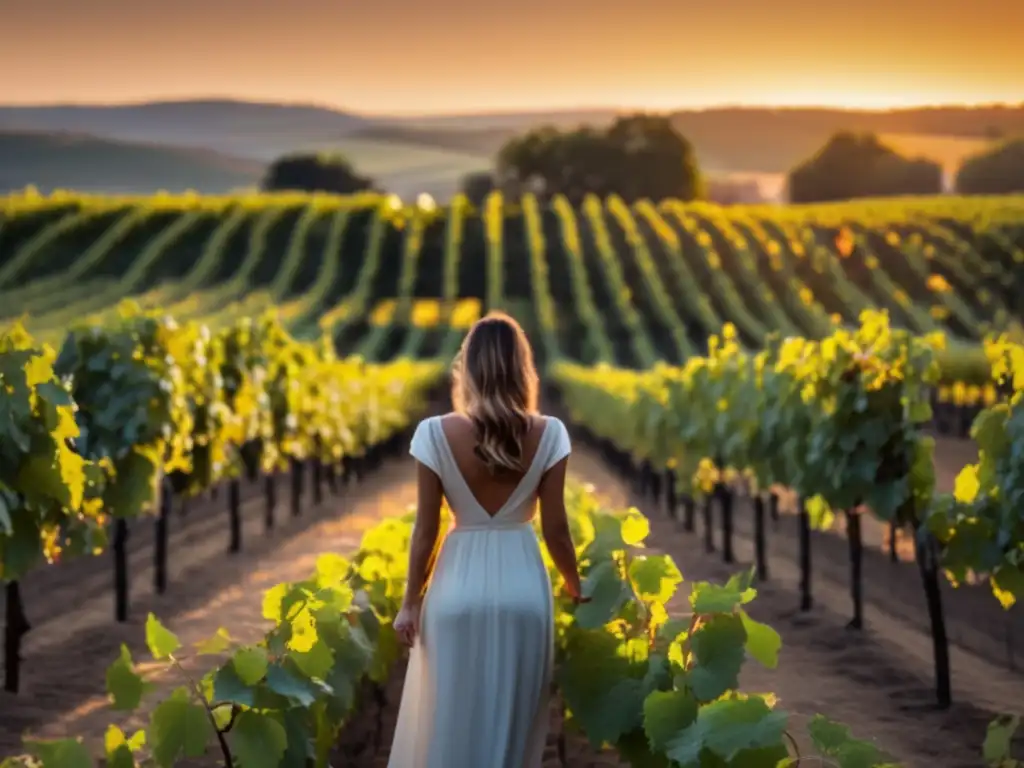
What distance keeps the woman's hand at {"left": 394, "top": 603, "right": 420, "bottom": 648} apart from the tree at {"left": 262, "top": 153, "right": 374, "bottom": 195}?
334ft

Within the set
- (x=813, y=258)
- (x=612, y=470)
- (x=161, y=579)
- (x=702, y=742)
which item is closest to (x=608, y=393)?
(x=612, y=470)

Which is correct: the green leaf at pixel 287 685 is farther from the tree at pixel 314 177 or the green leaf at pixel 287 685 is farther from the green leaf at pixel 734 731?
the tree at pixel 314 177

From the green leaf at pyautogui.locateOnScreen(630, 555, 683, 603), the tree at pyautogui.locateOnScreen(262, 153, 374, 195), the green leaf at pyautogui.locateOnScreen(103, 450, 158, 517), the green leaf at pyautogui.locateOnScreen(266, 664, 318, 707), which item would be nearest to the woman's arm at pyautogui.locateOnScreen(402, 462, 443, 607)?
the green leaf at pyautogui.locateOnScreen(266, 664, 318, 707)

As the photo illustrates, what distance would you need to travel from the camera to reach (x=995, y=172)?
2542 inches

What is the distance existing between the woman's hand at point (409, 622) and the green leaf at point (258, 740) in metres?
0.77

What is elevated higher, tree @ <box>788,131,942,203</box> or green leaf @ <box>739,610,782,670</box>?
green leaf @ <box>739,610,782,670</box>

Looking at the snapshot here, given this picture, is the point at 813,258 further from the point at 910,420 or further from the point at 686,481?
the point at 910,420

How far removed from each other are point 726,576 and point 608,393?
1657 centimetres

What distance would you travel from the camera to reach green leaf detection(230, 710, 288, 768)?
16.1 ft

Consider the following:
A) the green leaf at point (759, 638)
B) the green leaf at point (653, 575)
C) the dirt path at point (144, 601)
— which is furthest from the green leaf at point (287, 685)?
the dirt path at point (144, 601)

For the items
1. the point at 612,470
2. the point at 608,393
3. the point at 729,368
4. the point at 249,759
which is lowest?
the point at 612,470

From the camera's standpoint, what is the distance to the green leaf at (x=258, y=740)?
4.92m

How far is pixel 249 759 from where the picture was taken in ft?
16.1

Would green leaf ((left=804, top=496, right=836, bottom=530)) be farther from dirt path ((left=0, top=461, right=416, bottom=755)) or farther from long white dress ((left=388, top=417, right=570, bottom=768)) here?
long white dress ((left=388, top=417, right=570, bottom=768))
